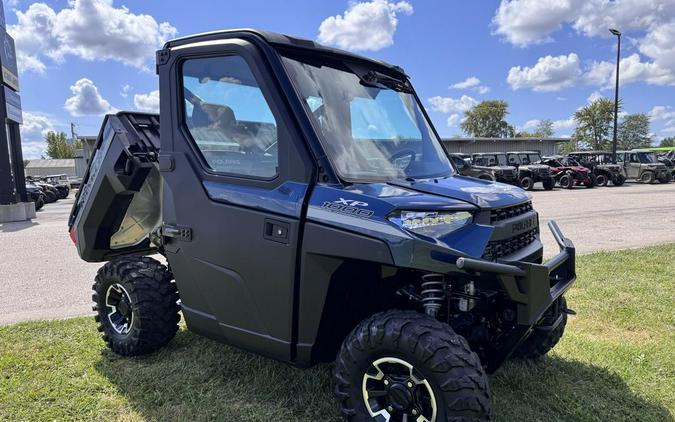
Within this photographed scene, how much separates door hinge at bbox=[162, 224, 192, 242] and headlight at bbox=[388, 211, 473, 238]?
58.8 inches

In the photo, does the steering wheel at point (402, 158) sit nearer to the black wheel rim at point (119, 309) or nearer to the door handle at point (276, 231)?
the door handle at point (276, 231)

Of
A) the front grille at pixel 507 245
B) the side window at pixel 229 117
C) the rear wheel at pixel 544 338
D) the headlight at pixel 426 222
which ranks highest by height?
the side window at pixel 229 117

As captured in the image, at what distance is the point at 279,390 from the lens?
140 inches

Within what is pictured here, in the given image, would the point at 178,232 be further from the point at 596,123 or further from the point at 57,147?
the point at 57,147

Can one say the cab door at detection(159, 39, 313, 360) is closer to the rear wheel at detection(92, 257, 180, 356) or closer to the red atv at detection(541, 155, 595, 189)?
the rear wheel at detection(92, 257, 180, 356)

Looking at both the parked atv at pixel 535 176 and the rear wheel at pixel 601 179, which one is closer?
the parked atv at pixel 535 176

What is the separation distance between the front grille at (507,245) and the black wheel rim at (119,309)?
292 cm

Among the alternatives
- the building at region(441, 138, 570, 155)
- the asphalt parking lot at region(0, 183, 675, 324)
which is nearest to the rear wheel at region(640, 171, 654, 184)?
the asphalt parking lot at region(0, 183, 675, 324)

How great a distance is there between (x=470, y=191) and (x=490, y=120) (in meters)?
92.6

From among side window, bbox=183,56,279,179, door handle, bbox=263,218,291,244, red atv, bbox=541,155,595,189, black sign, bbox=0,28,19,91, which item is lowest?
red atv, bbox=541,155,595,189

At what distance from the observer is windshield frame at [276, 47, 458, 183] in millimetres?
2857

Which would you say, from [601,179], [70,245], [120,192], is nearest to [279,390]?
[120,192]

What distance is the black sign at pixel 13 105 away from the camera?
57.1 feet

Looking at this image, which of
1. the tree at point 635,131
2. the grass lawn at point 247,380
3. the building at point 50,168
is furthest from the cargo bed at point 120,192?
the tree at point 635,131
